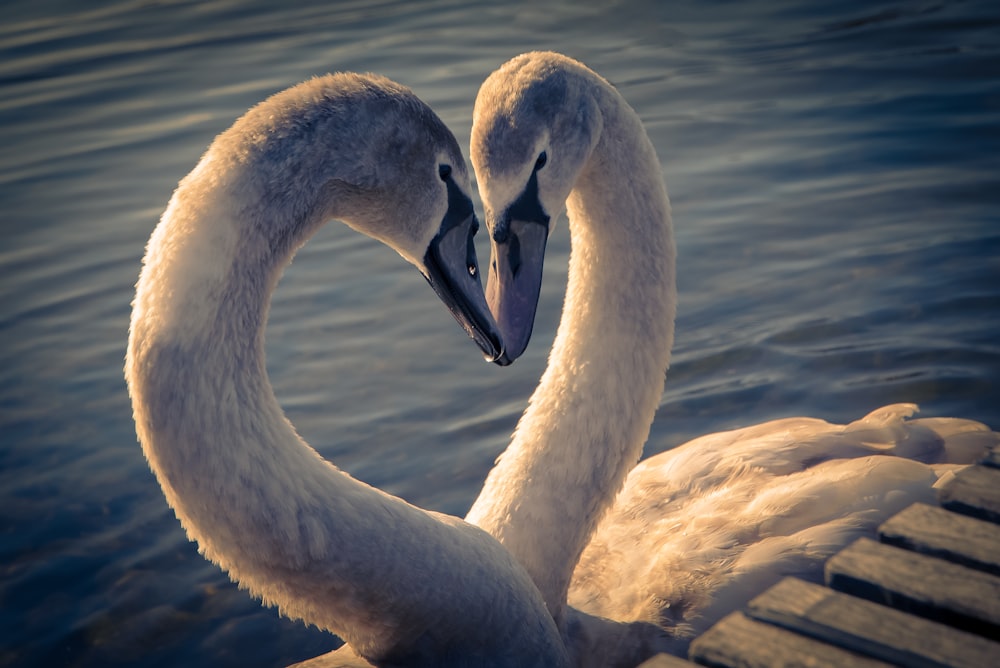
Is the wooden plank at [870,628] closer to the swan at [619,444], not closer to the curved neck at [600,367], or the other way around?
the swan at [619,444]

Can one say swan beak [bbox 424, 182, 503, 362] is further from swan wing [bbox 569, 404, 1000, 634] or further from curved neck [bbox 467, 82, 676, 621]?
swan wing [bbox 569, 404, 1000, 634]

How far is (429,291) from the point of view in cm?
718

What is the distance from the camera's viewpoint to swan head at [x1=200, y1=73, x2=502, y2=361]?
282 centimetres

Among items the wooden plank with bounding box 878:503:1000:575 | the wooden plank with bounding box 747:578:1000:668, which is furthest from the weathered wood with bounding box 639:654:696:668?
the wooden plank with bounding box 878:503:1000:575

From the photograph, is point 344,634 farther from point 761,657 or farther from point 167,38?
point 167,38

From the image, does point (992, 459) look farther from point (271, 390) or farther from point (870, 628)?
point (271, 390)

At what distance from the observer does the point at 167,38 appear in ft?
41.2

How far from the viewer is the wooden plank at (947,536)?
2.38 metres

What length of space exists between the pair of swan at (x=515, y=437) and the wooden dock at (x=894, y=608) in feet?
3.40

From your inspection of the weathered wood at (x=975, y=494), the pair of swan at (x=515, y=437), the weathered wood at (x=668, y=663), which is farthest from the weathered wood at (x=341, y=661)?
the weathered wood at (x=975, y=494)

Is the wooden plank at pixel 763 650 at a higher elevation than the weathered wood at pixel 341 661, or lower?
higher

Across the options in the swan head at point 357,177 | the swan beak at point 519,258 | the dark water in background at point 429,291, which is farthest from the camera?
the dark water in background at point 429,291

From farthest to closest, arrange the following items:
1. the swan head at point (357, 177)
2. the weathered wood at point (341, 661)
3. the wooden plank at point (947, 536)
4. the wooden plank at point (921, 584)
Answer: the weathered wood at point (341, 661), the swan head at point (357, 177), the wooden plank at point (947, 536), the wooden plank at point (921, 584)

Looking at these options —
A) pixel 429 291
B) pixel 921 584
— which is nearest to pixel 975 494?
pixel 921 584
